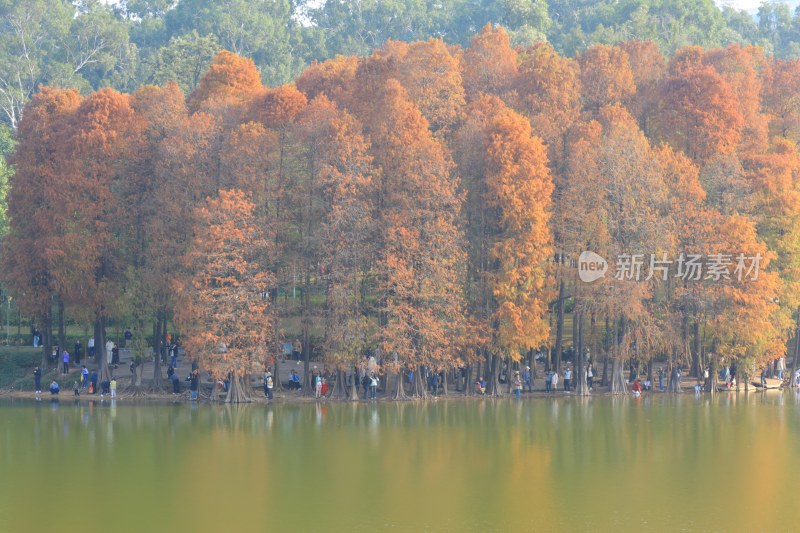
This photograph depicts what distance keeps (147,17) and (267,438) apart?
117982mm

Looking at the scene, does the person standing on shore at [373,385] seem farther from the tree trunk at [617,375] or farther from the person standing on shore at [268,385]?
the tree trunk at [617,375]

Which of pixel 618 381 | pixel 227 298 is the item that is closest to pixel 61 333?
pixel 227 298

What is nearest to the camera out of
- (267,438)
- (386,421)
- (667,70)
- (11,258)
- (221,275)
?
(267,438)

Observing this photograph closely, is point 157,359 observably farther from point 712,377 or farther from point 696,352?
point 712,377

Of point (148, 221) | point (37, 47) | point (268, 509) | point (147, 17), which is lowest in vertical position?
point (268, 509)

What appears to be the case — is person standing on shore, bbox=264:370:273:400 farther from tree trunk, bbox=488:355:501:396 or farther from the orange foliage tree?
tree trunk, bbox=488:355:501:396

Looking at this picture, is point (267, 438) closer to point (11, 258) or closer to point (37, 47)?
point (11, 258)

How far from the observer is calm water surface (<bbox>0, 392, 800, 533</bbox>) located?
2952 centimetres

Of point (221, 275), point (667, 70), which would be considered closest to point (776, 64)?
point (667, 70)

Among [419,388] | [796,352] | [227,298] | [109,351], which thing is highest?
[227,298]

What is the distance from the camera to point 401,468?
120 feet

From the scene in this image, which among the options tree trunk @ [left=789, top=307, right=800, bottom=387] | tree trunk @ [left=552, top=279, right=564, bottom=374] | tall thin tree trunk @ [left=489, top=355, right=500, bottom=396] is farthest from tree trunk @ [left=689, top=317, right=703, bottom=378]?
tall thin tree trunk @ [left=489, top=355, right=500, bottom=396]

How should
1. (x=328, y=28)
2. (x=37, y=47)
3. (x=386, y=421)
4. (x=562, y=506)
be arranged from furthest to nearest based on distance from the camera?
(x=328, y=28) → (x=37, y=47) → (x=386, y=421) → (x=562, y=506)

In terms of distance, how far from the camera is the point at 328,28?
146 metres
